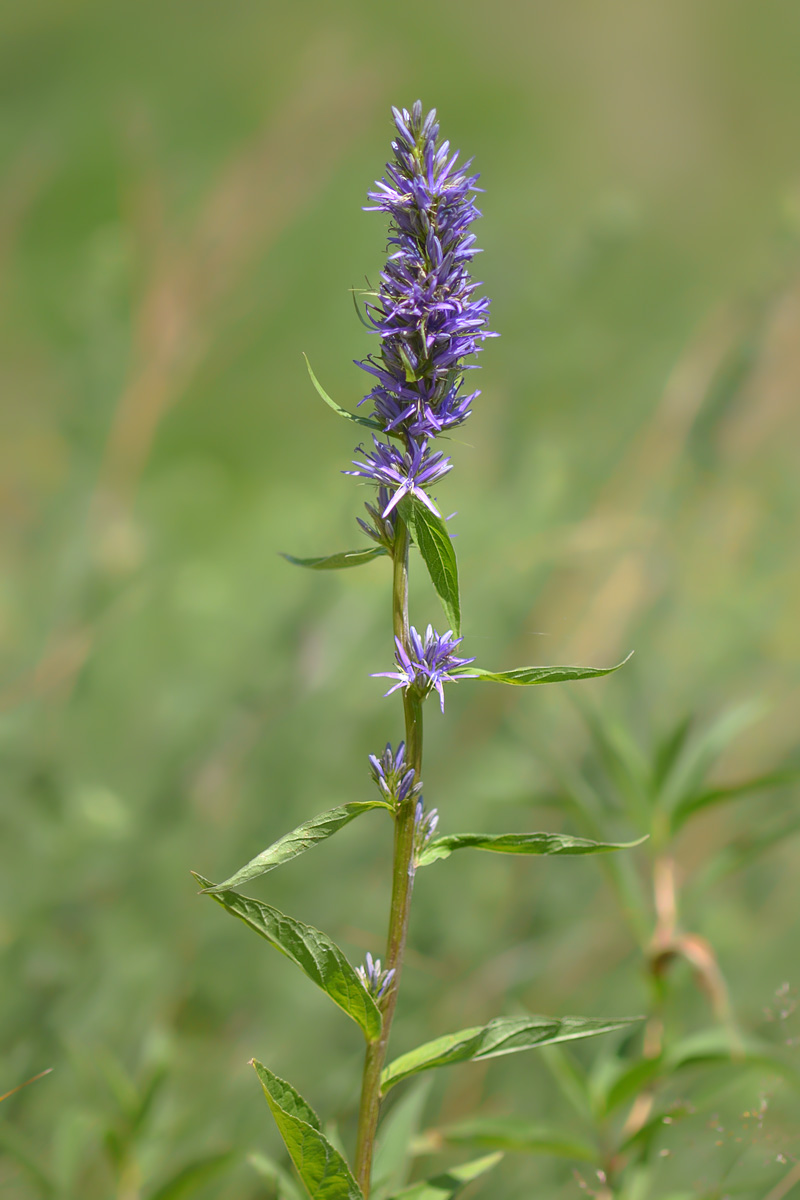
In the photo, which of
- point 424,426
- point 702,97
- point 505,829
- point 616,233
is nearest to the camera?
point 424,426

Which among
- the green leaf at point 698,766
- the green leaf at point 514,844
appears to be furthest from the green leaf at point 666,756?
the green leaf at point 514,844

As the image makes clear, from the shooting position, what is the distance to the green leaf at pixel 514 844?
21cm

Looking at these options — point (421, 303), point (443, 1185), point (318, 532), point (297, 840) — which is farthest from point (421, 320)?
point (318, 532)

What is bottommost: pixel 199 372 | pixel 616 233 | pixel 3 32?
pixel 199 372

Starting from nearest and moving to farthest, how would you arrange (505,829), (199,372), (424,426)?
(424,426) < (505,829) < (199,372)

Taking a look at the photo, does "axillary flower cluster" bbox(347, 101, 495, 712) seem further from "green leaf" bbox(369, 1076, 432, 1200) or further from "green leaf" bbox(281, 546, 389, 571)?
"green leaf" bbox(369, 1076, 432, 1200)

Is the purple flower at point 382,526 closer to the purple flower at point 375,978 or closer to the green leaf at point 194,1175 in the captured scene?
the purple flower at point 375,978

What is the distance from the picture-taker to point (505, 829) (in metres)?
0.64

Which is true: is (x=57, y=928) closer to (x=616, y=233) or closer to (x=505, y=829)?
(x=505, y=829)

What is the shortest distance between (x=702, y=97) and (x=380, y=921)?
96cm

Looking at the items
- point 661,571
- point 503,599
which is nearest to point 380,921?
point 503,599

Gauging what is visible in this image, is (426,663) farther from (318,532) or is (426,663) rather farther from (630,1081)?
(318,532)

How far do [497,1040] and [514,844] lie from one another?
0.16ft

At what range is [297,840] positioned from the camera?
0.19 m
